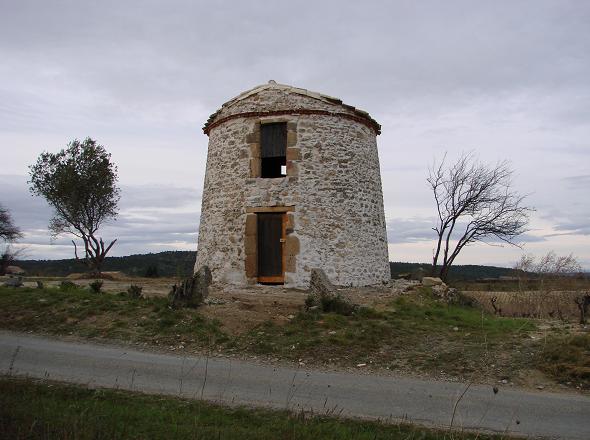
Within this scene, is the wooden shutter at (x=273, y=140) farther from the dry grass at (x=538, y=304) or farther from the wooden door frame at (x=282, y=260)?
the dry grass at (x=538, y=304)

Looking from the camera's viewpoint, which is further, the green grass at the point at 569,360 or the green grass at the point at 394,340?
the green grass at the point at 394,340

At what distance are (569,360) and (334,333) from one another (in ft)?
13.0

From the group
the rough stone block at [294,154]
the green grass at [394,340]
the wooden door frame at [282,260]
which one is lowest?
the green grass at [394,340]

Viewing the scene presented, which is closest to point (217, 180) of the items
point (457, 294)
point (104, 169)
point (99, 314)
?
point (99, 314)

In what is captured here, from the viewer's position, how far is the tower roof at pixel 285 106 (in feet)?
46.4

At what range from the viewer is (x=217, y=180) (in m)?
14.9

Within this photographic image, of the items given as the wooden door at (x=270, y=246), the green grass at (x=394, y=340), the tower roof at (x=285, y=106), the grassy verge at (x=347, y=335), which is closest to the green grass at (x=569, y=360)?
the grassy verge at (x=347, y=335)

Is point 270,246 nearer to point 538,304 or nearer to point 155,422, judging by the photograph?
point 155,422

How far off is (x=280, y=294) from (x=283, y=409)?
745 cm

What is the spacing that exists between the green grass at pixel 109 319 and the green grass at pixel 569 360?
5.52 meters

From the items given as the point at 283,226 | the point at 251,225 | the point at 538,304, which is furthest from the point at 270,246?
the point at 538,304

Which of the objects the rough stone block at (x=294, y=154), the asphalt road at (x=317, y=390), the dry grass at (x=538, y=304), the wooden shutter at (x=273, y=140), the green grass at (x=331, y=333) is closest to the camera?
the asphalt road at (x=317, y=390)

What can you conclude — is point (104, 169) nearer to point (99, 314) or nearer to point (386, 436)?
point (99, 314)

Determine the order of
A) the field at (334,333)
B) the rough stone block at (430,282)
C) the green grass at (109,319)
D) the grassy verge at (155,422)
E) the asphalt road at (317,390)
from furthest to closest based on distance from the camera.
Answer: the rough stone block at (430,282) → the green grass at (109,319) → the field at (334,333) → the asphalt road at (317,390) → the grassy verge at (155,422)
